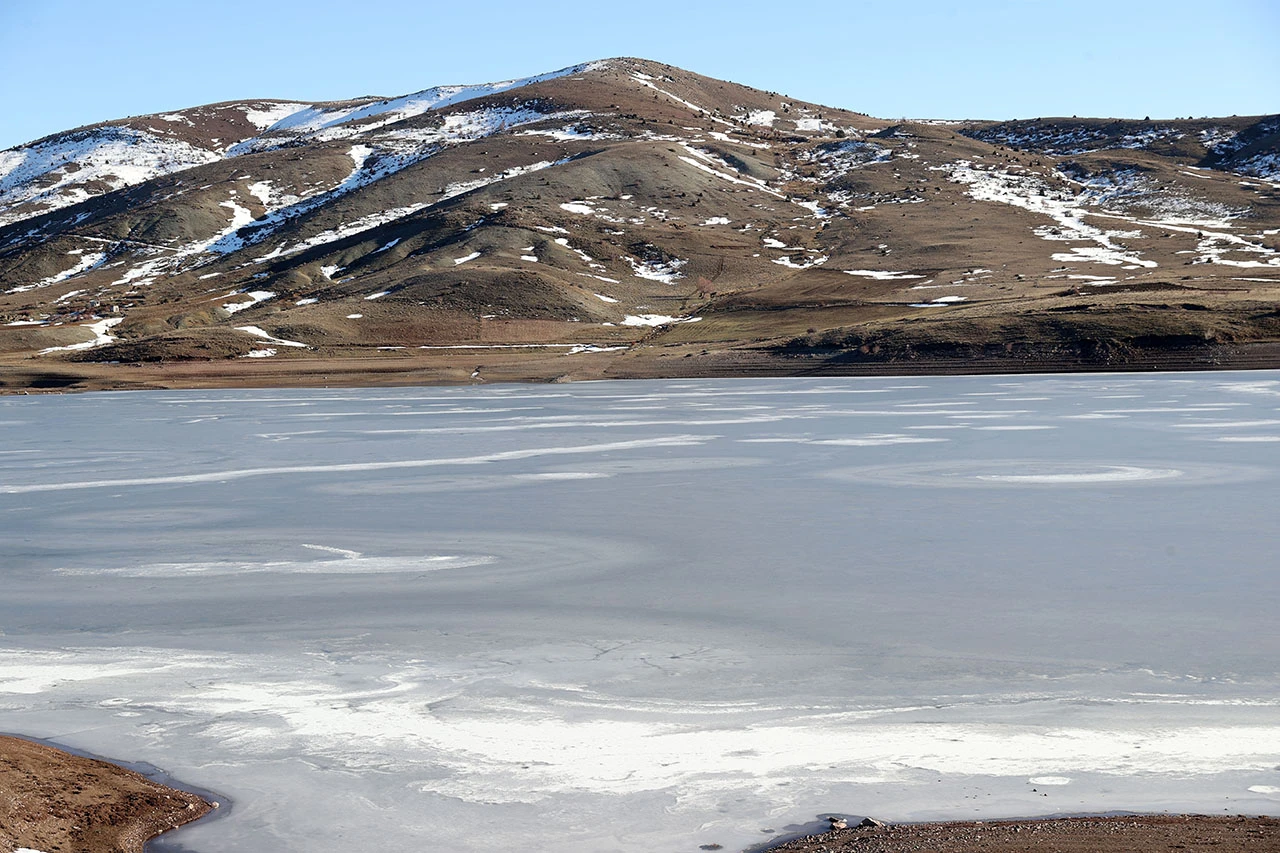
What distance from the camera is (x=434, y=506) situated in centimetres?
2344

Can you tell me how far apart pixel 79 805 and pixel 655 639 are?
6.44 meters

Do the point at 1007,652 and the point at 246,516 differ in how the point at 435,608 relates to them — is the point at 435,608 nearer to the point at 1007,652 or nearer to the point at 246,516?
the point at 1007,652

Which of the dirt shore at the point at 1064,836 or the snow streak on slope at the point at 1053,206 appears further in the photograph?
the snow streak on slope at the point at 1053,206

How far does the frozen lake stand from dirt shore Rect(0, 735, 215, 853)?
359 mm

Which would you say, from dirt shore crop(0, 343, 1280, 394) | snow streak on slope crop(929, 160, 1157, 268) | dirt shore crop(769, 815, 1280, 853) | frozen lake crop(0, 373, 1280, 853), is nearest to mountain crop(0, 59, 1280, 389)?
dirt shore crop(0, 343, 1280, 394)

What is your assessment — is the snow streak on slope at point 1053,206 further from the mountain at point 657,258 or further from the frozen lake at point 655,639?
the frozen lake at point 655,639

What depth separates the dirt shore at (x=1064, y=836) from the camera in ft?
25.5

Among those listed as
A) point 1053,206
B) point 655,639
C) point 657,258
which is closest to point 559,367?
point 657,258

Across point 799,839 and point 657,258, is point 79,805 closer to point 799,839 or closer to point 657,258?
point 799,839

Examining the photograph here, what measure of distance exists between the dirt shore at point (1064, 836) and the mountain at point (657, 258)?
5833 centimetres

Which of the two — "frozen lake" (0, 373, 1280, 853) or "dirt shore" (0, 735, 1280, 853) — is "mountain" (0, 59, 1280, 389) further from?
"dirt shore" (0, 735, 1280, 853)

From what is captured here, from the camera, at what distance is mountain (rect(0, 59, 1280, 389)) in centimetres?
7200

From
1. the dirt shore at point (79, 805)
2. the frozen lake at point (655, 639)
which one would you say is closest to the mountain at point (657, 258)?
the frozen lake at point (655, 639)

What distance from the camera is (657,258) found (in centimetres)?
12225
